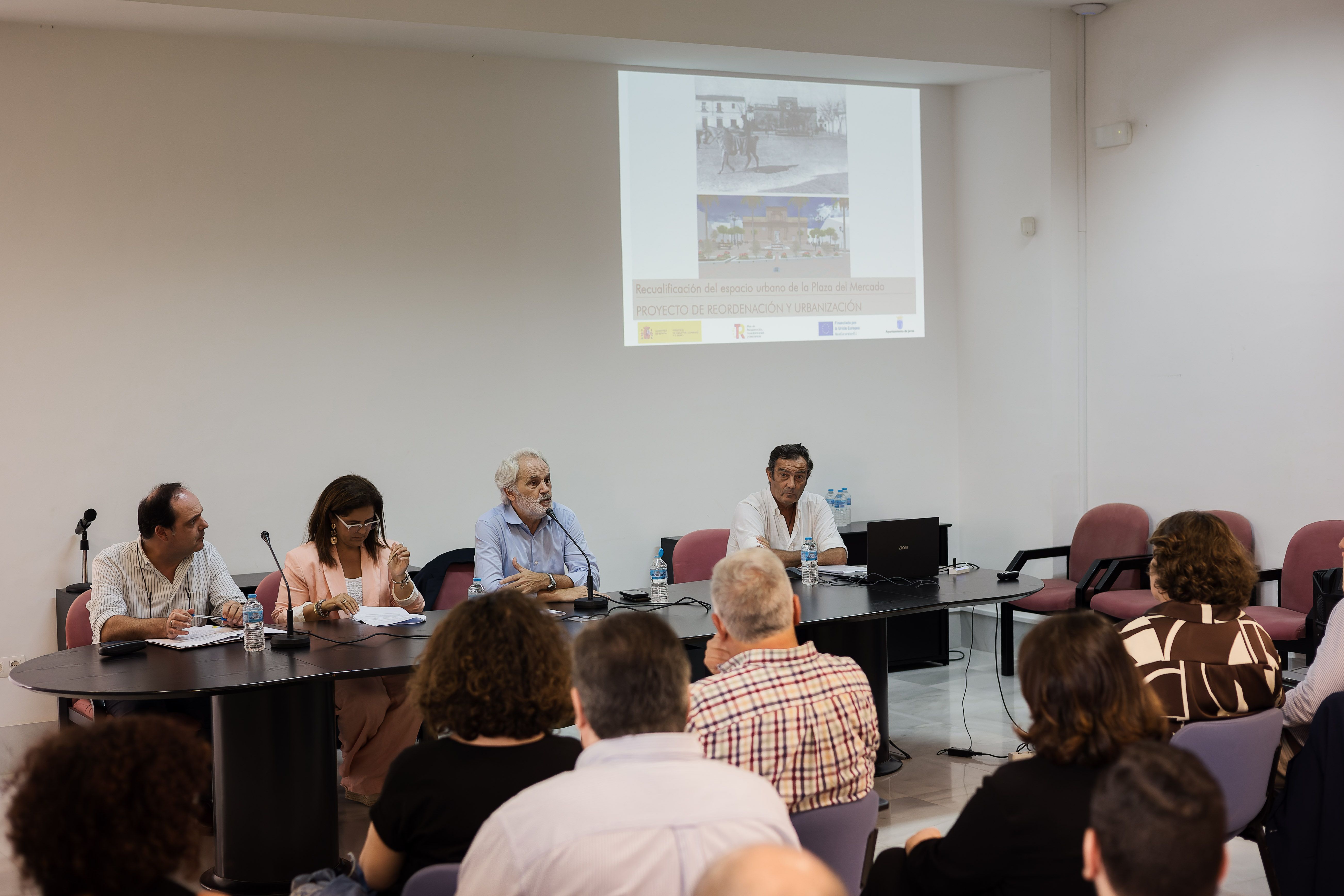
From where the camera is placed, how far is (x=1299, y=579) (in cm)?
500

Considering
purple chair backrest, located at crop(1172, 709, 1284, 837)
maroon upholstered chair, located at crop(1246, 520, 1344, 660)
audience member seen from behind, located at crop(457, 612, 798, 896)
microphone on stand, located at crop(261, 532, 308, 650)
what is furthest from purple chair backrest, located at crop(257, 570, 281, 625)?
maroon upholstered chair, located at crop(1246, 520, 1344, 660)

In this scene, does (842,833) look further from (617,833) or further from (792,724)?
(617,833)

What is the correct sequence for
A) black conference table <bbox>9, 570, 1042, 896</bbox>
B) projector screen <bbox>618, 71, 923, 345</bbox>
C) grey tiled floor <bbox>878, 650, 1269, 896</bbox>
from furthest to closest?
projector screen <bbox>618, 71, 923, 345</bbox> → grey tiled floor <bbox>878, 650, 1269, 896</bbox> → black conference table <bbox>9, 570, 1042, 896</bbox>

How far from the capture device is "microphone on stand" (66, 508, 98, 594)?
15.7ft

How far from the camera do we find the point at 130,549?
3777 mm

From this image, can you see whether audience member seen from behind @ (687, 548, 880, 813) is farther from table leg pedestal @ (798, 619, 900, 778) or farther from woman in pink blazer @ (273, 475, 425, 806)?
woman in pink blazer @ (273, 475, 425, 806)

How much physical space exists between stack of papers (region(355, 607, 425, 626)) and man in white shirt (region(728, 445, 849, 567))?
1644 millimetres

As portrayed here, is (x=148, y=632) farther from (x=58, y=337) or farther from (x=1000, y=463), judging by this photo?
(x=1000, y=463)

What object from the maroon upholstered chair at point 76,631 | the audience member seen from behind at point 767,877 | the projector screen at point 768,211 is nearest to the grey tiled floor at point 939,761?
the maroon upholstered chair at point 76,631

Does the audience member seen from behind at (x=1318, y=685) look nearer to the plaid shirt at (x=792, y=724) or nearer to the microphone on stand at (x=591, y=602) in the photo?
the plaid shirt at (x=792, y=724)

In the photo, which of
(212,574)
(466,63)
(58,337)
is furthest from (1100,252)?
(58,337)

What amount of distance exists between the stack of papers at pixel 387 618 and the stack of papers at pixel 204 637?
0.88ft

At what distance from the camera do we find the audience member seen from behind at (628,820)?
1.52m

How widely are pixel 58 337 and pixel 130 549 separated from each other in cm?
162
